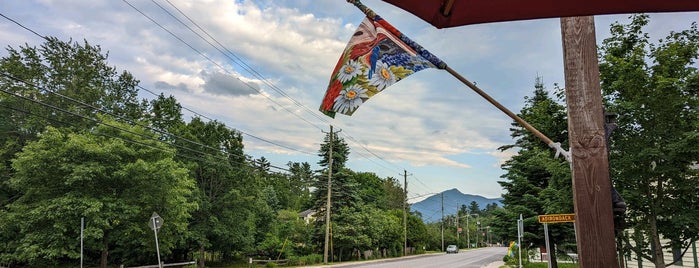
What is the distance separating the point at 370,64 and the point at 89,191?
71.4 feet

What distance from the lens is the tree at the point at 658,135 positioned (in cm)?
884

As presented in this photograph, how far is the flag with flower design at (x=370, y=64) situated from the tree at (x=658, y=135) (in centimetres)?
751

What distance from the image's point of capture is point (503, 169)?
917 inches

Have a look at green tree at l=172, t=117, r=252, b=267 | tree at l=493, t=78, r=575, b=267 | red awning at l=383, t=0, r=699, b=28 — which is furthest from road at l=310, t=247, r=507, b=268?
red awning at l=383, t=0, r=699, b=28

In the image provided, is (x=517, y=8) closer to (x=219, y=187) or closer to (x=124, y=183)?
(x=124, y=183)

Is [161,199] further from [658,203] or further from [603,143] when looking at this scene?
[603,143]

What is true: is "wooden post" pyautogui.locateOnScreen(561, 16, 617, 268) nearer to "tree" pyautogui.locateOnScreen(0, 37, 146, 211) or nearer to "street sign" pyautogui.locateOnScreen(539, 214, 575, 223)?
"street sign" pyautogui.locateOnScreen(539, 214, 575, 223)

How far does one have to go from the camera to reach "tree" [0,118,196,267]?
19.7 meters

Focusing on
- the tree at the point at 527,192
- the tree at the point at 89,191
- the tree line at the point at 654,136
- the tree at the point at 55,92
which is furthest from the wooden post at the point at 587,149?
the tree at the point at 55,92

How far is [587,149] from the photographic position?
297 cm

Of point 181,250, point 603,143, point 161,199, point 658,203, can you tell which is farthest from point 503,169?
point 181,250

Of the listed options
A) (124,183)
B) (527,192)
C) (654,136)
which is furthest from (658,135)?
(124,183)

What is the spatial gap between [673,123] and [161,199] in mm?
21457

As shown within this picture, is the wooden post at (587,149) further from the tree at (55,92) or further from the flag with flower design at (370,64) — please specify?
the tree at (55,92)
